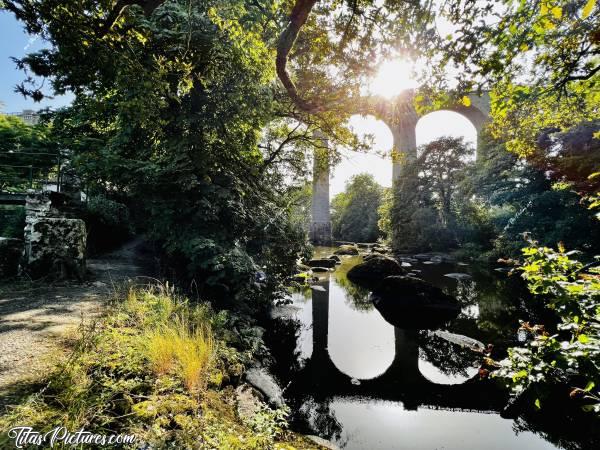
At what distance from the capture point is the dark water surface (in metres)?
3.77

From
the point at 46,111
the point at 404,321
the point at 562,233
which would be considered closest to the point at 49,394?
the point at 404,321

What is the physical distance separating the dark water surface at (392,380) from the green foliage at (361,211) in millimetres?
28177

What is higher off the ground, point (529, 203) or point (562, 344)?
A: point (529, 203)

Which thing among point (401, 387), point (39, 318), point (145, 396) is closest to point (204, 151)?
point (39, 318)

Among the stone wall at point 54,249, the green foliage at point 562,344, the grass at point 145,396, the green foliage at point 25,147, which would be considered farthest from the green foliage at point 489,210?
the green foliage at point 25,147

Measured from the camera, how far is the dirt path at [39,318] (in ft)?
7.85

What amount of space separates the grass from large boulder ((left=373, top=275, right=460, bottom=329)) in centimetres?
590

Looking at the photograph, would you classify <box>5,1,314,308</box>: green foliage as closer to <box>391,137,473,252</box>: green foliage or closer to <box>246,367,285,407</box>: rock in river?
<box>246,367,285,407</box>: rock in river

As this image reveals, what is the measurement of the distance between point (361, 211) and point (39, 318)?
126ft

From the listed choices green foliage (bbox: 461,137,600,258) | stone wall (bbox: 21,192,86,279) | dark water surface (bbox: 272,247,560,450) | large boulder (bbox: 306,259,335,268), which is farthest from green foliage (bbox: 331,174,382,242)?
stone wall (bbox: 21,192,86,279)

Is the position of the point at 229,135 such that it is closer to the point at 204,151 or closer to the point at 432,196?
the point at 204,151

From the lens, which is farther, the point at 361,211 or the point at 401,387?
the point at 361,211

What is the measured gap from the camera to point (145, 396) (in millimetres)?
2270

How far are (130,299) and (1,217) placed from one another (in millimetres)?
10466
